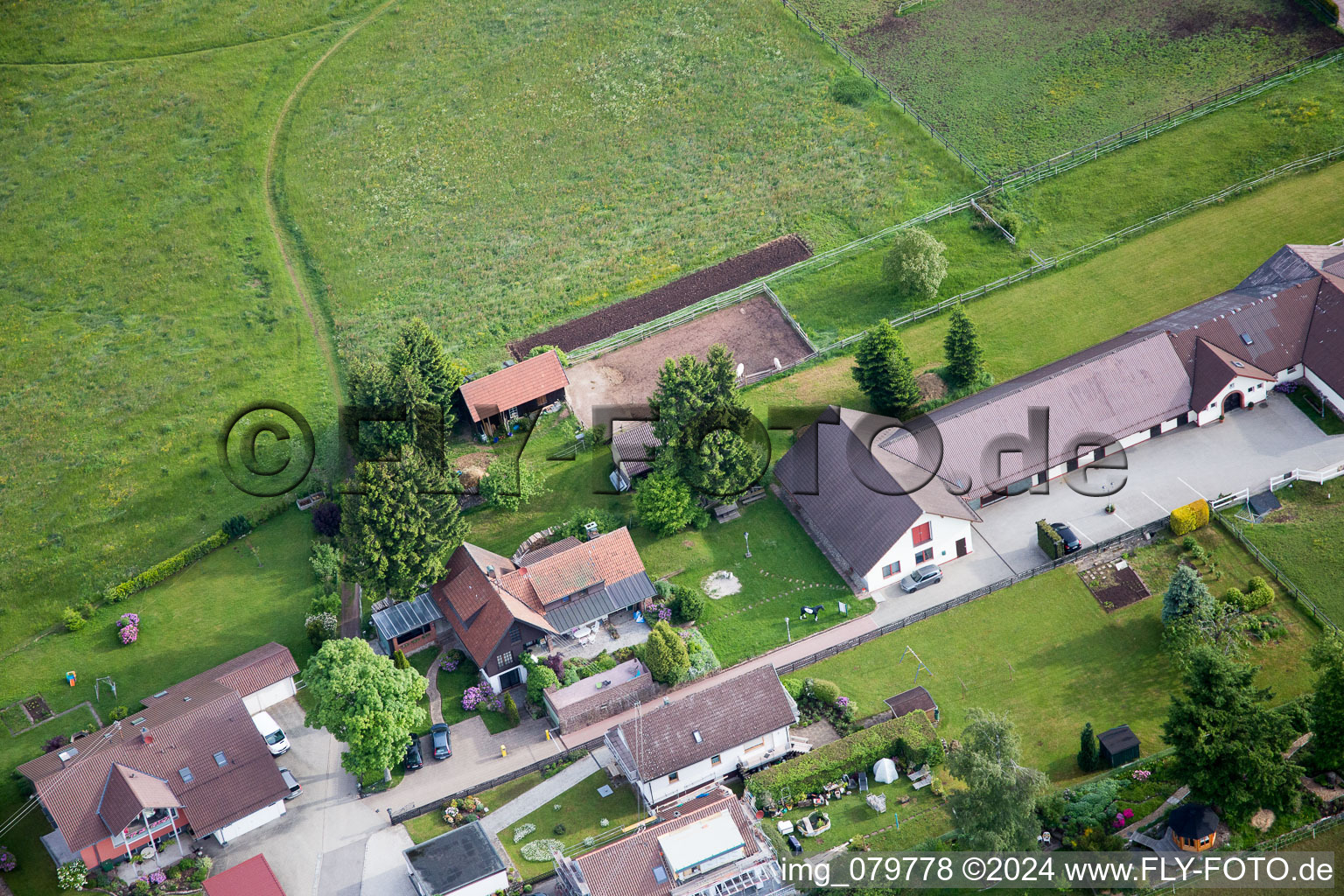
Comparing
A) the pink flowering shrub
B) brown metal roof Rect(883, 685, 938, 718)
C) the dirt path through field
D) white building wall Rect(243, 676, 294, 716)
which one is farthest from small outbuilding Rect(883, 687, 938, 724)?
the dirt path through field

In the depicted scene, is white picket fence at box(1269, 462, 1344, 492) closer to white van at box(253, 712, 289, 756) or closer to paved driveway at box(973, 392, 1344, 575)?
paved driveway at box(973, 392, 1344, 575)

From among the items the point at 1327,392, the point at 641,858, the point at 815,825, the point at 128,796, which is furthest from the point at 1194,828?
the point at 128,796

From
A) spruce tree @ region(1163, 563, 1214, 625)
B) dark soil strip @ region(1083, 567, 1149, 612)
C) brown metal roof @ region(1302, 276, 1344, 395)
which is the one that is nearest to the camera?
spruce tree @ region(1163, 563, 1214, 625)

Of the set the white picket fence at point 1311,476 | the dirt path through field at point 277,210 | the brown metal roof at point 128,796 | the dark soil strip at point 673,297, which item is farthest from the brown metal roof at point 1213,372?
the brown metal roof at point 128,796

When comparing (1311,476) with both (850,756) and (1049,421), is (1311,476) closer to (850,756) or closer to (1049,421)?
(1049,421)

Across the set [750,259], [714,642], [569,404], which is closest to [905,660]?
[714,642]

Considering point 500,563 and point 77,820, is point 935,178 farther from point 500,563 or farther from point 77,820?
point 77,820
